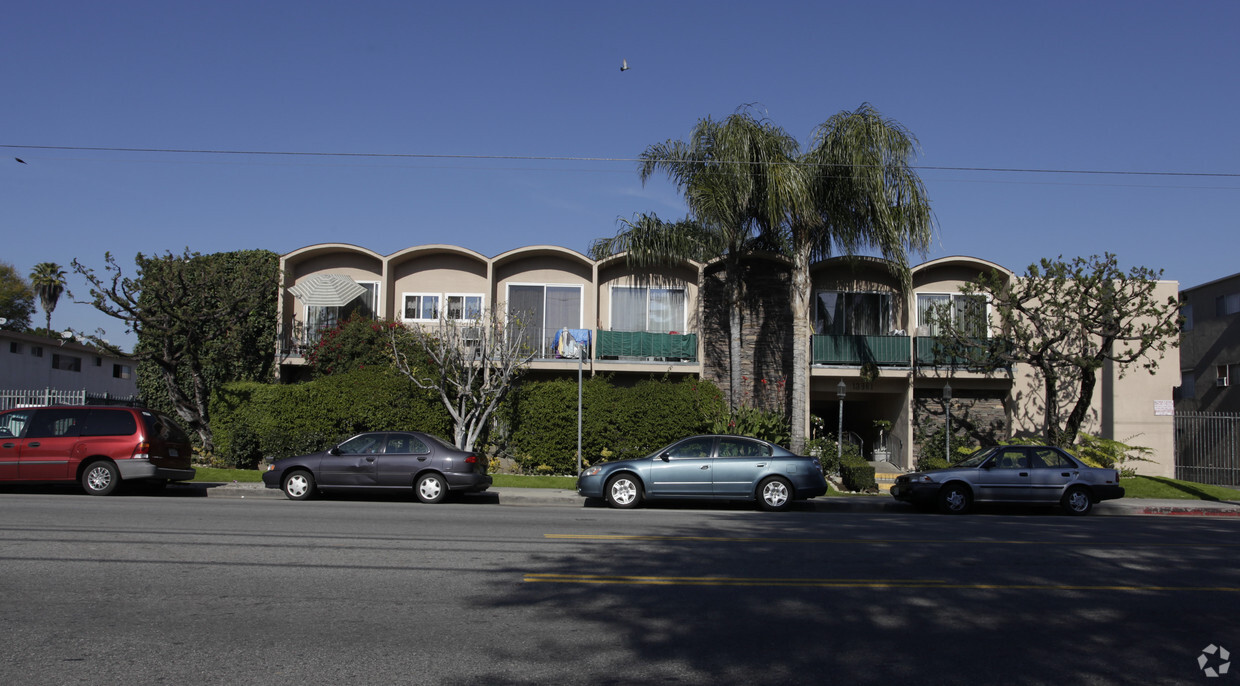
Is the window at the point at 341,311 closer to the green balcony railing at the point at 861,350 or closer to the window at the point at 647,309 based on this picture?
the window at the point at 647,309

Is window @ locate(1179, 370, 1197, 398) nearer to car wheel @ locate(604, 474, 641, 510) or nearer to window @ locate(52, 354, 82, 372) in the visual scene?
car wheel @ locate(604, 474, 641, 510)

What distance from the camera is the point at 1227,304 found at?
30.8 m

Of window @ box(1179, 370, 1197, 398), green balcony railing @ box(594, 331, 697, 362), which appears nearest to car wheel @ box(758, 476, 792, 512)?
green balcony railing @ box(594, 331, 697, 362)

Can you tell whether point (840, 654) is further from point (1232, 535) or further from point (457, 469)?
point (457, 469)

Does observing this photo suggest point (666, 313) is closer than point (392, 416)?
No

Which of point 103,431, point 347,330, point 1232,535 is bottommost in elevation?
point 1232,535

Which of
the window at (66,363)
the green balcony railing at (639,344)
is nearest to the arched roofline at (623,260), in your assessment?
the green balcony railing at (639,344)

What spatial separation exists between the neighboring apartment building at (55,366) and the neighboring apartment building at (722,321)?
480 inches

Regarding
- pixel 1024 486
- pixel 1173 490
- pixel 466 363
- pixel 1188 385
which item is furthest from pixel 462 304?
pixel 1188 385

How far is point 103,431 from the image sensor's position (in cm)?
1570

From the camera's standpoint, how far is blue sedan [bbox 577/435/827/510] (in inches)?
595

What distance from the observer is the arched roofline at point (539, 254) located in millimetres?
24484

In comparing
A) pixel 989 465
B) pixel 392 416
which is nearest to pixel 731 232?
pixel 989 465

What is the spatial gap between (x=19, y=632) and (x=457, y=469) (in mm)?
9938
